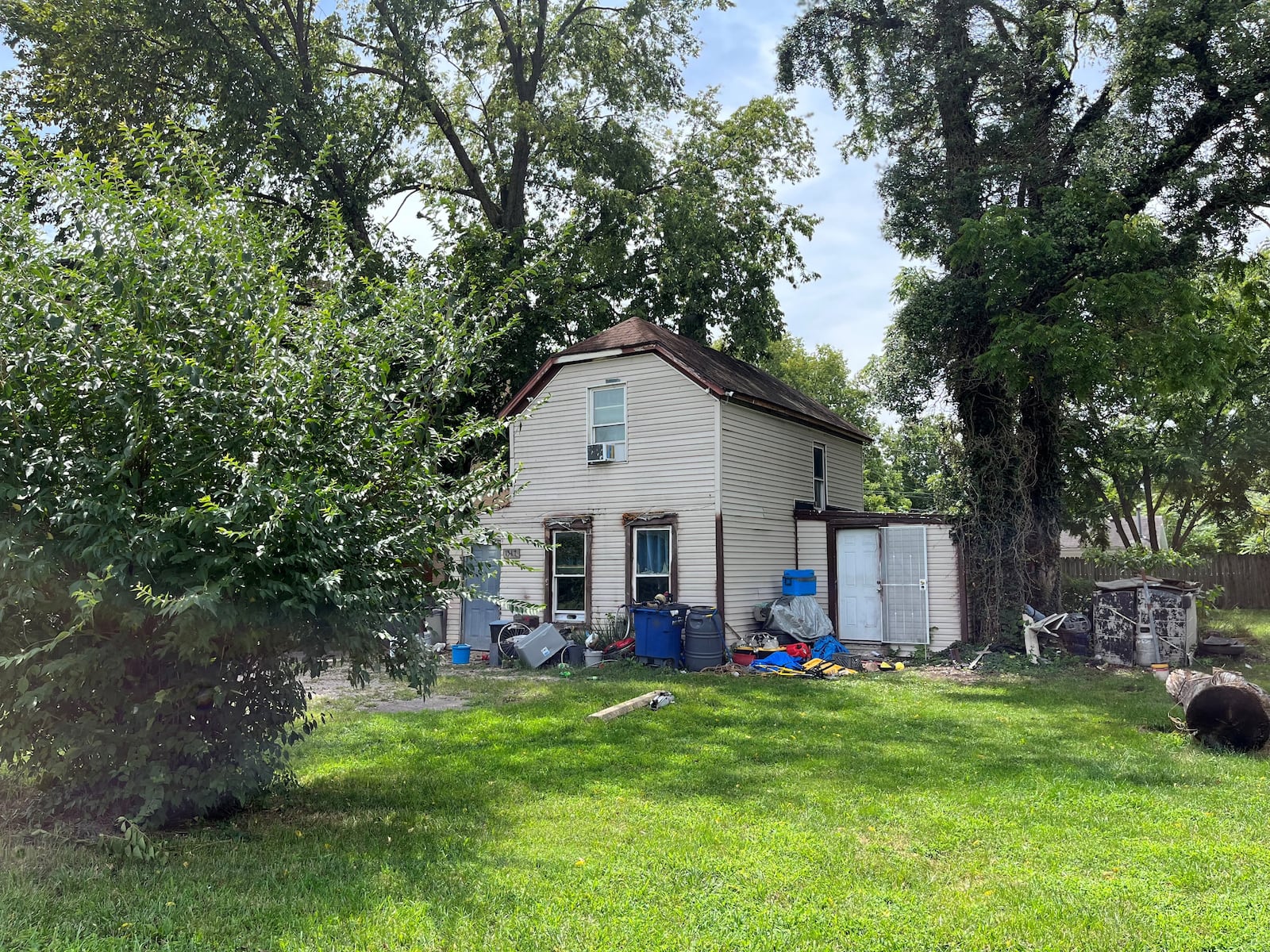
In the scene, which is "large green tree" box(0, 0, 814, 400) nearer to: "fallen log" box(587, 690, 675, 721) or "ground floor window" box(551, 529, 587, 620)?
"ground floor window" box(551, 529, 587, 620)

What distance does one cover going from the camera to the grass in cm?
418

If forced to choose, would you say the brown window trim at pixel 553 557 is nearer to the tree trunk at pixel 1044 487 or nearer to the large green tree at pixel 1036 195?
the large green tree at pixel 1036 195

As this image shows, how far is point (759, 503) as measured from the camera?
16.8 meters

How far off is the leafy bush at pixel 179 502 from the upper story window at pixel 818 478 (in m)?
13.7

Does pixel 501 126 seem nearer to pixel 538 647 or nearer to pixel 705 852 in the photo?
pixel 538 647

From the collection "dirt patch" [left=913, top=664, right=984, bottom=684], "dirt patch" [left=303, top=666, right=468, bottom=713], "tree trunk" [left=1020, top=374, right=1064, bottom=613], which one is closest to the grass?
"dirt patch" [left=303, top=666, right=468, bottom=713]

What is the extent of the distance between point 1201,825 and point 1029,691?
6.52m

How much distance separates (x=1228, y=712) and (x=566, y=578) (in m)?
11.5

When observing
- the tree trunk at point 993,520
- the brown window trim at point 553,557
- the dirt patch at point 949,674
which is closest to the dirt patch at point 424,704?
the brown window trim at point 553,557

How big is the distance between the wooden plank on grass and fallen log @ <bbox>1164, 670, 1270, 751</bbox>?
581 cm

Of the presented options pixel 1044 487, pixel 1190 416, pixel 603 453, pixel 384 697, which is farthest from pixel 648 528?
pixel 1190 416

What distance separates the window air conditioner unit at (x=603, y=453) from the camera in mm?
17031

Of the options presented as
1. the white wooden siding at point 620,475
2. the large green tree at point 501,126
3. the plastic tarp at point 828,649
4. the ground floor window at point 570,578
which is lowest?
the plastic tarp at point 828,649

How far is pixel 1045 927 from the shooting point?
13.8ft
